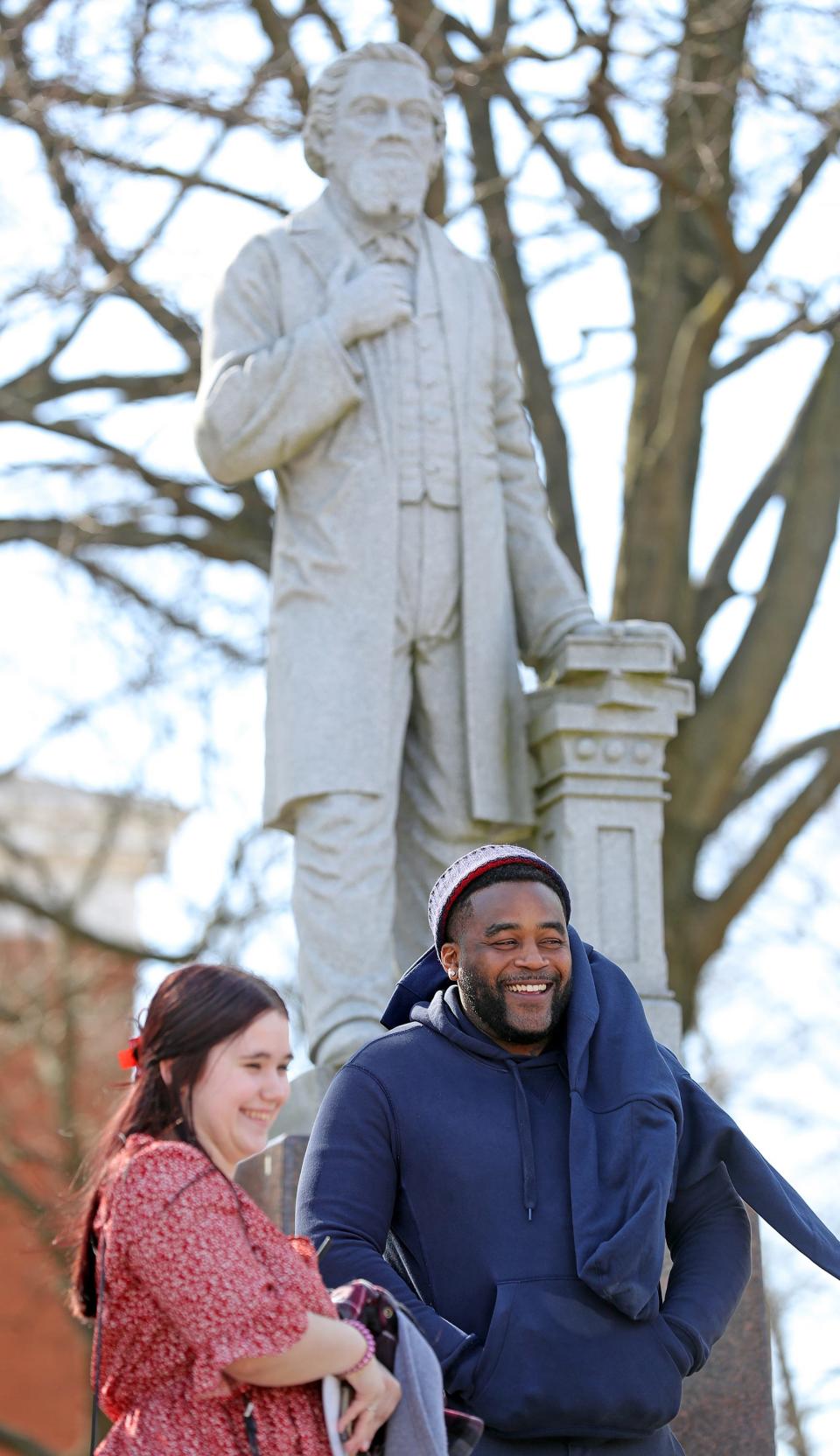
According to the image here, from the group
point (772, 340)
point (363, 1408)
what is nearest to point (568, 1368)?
point (363, 1408)

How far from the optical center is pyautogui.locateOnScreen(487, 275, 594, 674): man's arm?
6812 millimetres

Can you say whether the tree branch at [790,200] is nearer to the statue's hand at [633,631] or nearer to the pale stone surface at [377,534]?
the pale stone surface at [377,534]

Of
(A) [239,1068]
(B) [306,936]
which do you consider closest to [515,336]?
(B) [306,936]

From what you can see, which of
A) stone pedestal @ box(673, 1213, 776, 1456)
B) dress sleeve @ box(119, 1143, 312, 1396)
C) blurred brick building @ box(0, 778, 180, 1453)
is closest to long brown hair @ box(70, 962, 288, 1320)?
dress sleeve @ box(119, 1143, 312, 1396)

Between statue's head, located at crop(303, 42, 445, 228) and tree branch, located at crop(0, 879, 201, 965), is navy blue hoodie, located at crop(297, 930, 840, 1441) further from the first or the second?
tree branch, located at crop(0, 879, 201, 965)

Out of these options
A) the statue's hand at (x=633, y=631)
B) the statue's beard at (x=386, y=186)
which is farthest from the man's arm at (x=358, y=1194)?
the statue's beard at (x=386, y=186)

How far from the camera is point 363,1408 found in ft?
11.4

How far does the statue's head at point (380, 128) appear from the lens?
6.80 metres

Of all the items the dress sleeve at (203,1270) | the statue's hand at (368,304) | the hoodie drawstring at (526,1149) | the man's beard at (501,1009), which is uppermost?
the statue's hand at (368,304)

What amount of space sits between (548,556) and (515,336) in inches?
200

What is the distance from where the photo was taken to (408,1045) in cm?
421

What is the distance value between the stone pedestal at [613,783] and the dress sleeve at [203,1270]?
→ 319 centimetres

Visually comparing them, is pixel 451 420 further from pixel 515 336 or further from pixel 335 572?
pixel 515 336

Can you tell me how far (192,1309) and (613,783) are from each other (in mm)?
3508
